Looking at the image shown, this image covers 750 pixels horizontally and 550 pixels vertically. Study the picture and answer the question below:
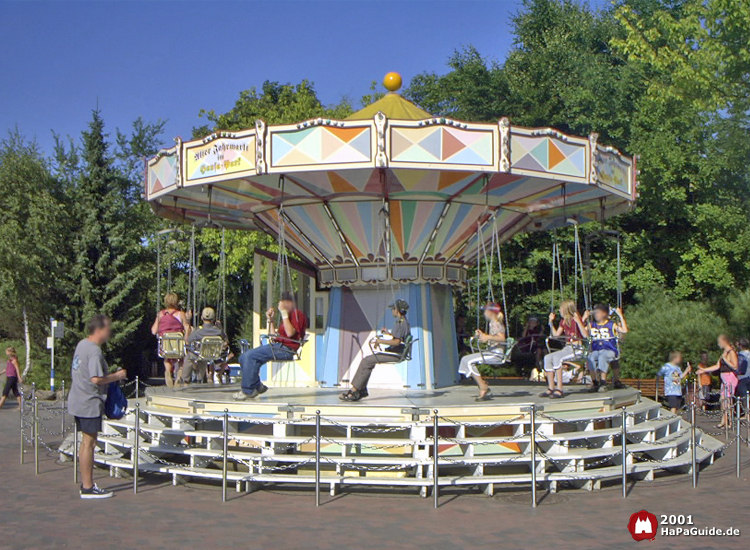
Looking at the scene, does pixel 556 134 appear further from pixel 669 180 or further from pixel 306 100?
pixel 306 100

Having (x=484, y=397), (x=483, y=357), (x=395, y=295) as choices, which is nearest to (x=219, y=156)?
(x=395, y=295)

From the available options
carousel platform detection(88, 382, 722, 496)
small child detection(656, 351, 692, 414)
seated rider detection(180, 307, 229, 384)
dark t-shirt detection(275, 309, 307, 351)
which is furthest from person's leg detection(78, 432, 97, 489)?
small child detection(656, 351, 692, 414)

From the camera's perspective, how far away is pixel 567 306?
14289mm

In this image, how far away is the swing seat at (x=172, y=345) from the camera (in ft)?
51.6

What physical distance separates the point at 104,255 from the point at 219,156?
756 inches

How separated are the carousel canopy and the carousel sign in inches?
0.7

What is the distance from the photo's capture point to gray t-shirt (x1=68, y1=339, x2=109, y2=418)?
9.69m

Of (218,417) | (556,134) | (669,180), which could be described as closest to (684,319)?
(669,180)

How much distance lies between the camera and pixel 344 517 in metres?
9.09

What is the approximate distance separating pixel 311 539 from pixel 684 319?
62.7 ft

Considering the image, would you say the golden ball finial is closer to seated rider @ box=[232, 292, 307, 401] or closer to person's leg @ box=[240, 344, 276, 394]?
seated rider @ box=[232, 292, 307, 401]

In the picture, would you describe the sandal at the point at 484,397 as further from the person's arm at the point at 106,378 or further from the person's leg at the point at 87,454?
the person's leg at the point at 87,454

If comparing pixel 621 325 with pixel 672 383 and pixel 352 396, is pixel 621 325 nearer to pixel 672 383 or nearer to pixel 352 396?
pixel 672 383

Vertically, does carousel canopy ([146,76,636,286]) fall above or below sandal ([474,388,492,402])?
above
